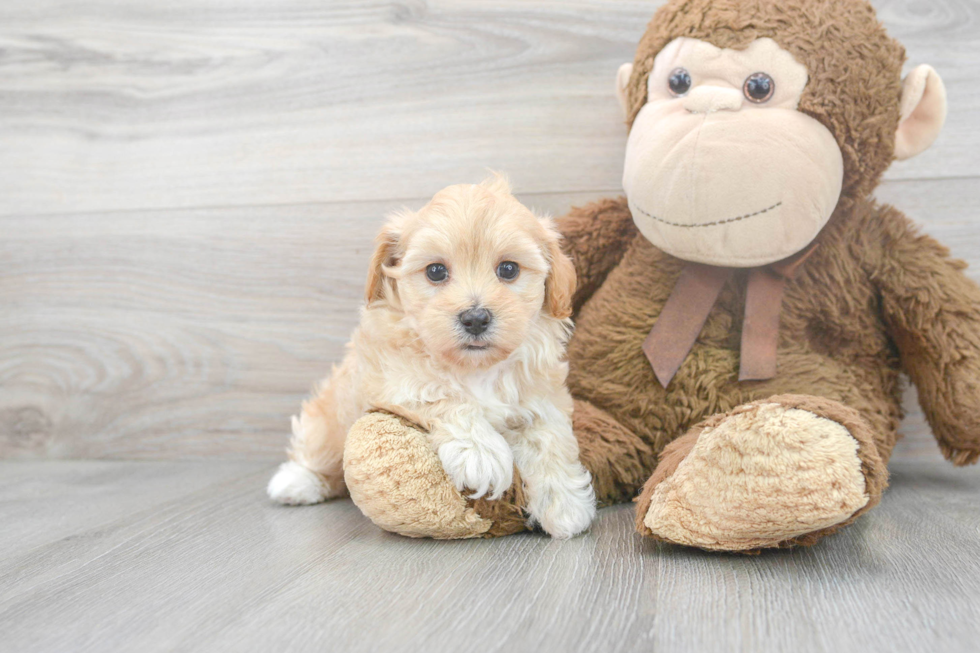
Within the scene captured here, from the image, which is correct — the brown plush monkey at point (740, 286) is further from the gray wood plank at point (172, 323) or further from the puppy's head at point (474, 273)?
the gray wood plank at point (172, 323)

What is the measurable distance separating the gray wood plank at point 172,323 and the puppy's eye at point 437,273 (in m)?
0.67

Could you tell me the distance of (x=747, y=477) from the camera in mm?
926

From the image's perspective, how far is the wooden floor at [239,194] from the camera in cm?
151

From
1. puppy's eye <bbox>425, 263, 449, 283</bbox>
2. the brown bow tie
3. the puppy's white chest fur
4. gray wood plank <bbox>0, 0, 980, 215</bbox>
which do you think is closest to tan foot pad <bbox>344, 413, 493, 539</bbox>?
the puppy's white chest fur

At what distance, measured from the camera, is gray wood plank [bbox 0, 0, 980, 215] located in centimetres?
162

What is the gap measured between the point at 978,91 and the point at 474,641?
150 cm

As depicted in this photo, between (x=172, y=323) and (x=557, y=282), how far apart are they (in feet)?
3.61

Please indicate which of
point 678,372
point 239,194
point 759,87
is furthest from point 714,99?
point 239,194

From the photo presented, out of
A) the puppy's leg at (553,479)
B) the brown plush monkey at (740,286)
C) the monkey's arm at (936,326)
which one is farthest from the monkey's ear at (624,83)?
the puppy's leg at (553,479)

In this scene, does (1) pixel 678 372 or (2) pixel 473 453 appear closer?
(2) pixel 473 453

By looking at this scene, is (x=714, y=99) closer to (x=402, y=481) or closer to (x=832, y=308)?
(x=832, y=308)

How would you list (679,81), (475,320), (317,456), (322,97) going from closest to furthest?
(475,320) < (679,81) < (317,456) < (322,97)

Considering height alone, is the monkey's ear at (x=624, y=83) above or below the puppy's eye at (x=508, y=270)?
above

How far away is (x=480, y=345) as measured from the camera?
1.02m
